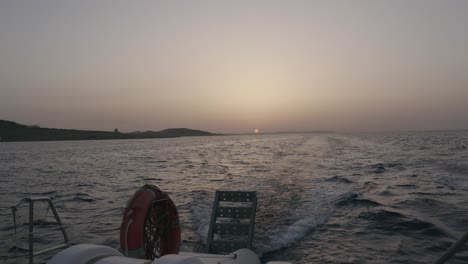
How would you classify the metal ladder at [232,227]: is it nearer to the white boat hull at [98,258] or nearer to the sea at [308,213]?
the sea at [308,213]

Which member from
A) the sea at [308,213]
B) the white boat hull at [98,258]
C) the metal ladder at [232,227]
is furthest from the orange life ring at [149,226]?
the metal ladder at [232,227]

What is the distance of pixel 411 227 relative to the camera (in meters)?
9.06

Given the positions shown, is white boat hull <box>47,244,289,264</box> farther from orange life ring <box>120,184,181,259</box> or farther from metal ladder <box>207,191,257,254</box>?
metal ladder <box>207,191,257,254</box>

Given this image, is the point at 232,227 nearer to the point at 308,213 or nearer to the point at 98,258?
the point at 98,258

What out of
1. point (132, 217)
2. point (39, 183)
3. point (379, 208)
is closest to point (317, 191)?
point (379, 208)

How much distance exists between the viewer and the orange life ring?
470cm

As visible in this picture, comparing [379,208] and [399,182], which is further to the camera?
[399,182]

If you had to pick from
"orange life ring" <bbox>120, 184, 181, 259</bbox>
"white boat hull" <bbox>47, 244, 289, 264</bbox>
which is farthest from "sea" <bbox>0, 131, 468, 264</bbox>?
"white boat hull" <bbox>47, 244, 289, 264</bbox>

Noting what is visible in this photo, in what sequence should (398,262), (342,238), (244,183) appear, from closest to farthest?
(398,262) < (342,238) < (244,183)

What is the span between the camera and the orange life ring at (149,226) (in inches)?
185

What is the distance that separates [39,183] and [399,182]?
18706mm

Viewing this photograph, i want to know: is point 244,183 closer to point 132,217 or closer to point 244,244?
point 244,244

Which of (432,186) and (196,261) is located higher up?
(196,261)

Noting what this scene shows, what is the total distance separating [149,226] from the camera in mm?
5309
